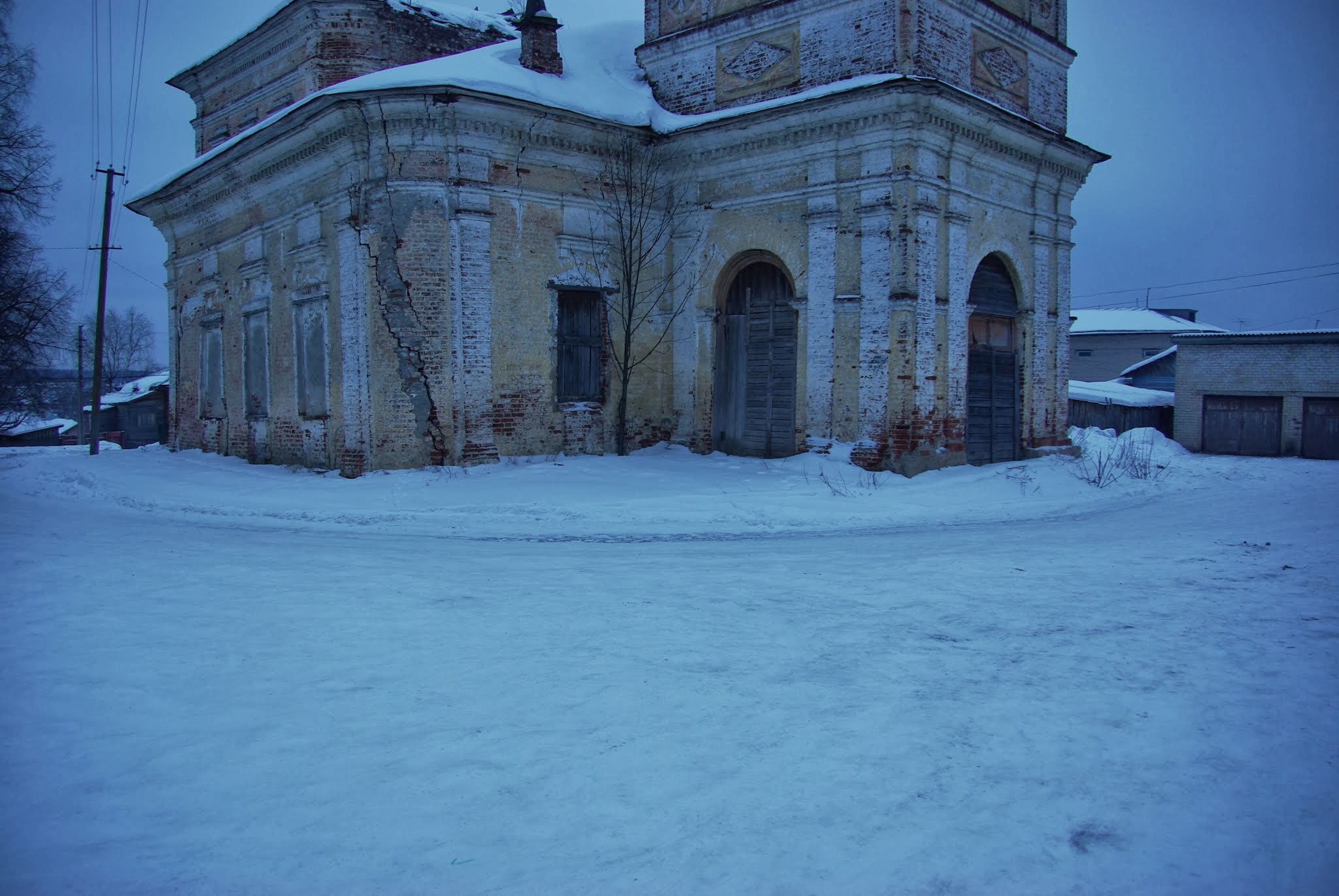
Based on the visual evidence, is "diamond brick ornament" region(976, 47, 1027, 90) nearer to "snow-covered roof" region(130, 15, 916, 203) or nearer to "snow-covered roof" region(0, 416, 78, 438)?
"snow-covered roof" region(130, 15, 916, 203)

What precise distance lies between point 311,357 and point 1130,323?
43.7m

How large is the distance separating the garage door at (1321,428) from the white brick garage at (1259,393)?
16 mm

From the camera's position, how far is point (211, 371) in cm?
1822

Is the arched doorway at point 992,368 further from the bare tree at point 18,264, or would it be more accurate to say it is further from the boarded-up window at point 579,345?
the bare tree at point 18,264

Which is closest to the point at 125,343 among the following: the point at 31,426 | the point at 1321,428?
the point at 31,426

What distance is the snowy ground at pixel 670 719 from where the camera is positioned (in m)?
2.57

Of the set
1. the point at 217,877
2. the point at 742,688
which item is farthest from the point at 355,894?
the point at 742,688

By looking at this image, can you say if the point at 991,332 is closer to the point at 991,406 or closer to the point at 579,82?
the point at 991,406

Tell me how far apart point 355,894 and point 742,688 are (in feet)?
6.33

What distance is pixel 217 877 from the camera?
2469 millimetres

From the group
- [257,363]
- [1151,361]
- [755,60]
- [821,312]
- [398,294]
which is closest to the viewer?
[398,294]

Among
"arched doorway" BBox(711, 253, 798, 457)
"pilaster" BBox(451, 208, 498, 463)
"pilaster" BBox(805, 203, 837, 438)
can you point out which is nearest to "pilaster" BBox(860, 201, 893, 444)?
"pilaster" BBox(805, 203, 837, 438)

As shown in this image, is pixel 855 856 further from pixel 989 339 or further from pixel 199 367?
pixel 199 367

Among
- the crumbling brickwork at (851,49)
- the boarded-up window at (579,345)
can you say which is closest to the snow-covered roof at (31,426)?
the boarded-up window at (579,345)
